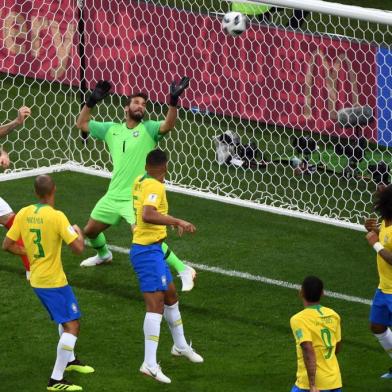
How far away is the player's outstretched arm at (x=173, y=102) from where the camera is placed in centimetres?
1367

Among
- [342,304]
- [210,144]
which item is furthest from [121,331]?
[210,144]

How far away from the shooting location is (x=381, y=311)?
11.9 m

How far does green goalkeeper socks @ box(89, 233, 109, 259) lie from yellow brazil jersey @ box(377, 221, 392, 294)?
380cm

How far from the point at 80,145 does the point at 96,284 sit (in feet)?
17.2

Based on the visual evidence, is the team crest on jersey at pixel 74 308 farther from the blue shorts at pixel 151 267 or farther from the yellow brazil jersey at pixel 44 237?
the blue shorts at pixel 151 267

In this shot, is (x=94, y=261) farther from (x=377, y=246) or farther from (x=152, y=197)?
(x=377, y=246)

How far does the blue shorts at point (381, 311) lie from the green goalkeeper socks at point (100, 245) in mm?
3689

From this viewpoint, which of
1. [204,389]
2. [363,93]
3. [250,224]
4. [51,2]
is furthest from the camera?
[51,2]

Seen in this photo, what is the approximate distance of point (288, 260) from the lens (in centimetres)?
1516

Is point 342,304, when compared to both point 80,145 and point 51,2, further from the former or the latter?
point 51,2

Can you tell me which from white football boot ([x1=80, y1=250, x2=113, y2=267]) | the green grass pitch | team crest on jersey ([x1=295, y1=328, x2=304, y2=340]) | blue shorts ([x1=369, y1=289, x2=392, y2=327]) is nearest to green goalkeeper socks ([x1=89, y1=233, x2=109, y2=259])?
white football boot ([x1=80, y1=250, x2=113, y2=267])

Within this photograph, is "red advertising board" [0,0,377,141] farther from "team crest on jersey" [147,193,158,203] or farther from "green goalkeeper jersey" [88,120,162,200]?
"team crest on jersey" [147,193,158,203]

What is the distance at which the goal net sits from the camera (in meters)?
17.9

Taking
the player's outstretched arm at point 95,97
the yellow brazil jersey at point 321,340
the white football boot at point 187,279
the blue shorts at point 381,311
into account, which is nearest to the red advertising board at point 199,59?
the player's outstretched arm at point 95,97
